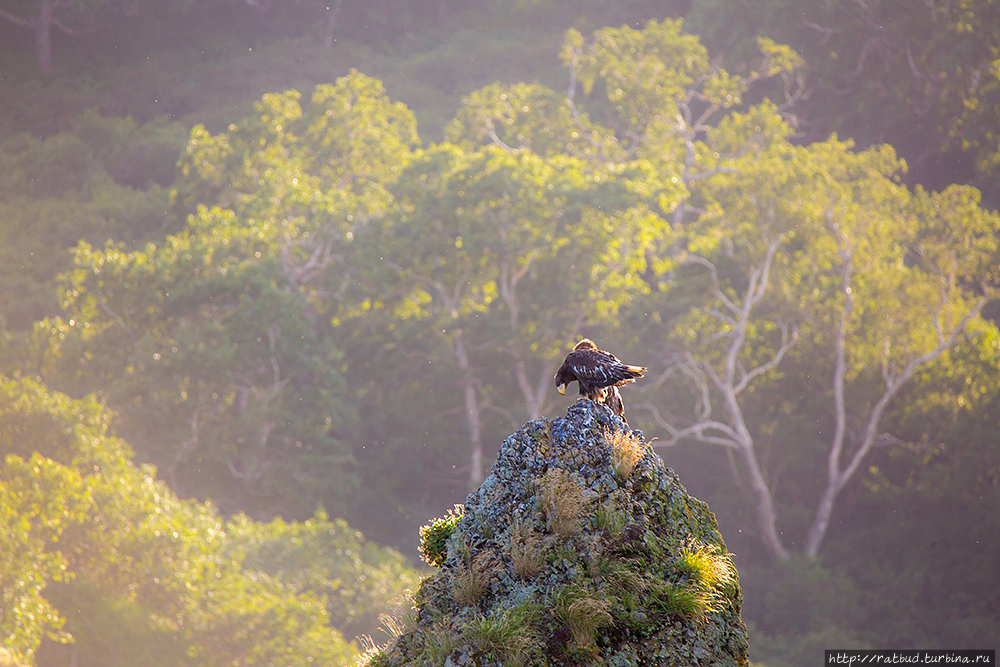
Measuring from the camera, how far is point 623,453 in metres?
8.78

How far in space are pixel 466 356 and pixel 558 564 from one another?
112 feet

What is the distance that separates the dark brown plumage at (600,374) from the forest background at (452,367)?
21.1 m

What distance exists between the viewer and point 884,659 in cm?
3359

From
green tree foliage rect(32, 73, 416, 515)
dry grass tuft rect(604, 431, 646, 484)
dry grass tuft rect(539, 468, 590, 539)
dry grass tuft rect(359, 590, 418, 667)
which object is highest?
green tree foliage rect(32, 73, 416, 515)

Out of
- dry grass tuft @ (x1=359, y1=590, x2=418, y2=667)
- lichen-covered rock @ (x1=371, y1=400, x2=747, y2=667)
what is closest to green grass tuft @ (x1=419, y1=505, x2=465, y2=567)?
dry grass tuft @ (x1=359, y1=590, x2=418, y2=667)

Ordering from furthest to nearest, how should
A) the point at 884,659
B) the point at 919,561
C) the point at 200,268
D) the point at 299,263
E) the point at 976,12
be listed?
the point at 976,12 → the point at 299,263 → the point at 200,268 → the point at 919,561 → the point at 884,659

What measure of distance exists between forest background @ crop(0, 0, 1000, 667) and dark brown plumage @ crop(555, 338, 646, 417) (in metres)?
21.1

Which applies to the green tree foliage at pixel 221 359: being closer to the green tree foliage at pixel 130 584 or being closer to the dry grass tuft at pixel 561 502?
the green tree foliage at pixel 130 584

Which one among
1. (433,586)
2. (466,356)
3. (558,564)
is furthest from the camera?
(466,356)

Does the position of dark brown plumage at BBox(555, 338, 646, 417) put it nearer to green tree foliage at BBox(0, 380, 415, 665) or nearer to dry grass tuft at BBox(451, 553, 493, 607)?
dry grass tuft at BBox(451, 553, 493, 607)

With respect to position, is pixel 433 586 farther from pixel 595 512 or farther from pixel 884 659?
pixel 884 659

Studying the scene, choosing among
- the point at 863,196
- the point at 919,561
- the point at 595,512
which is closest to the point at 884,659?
the point at 919,561

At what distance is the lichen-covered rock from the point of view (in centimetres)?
796

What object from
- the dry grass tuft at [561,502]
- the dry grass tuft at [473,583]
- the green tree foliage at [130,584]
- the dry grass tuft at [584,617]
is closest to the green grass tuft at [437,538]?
the dry grass tuft at [473,583]
